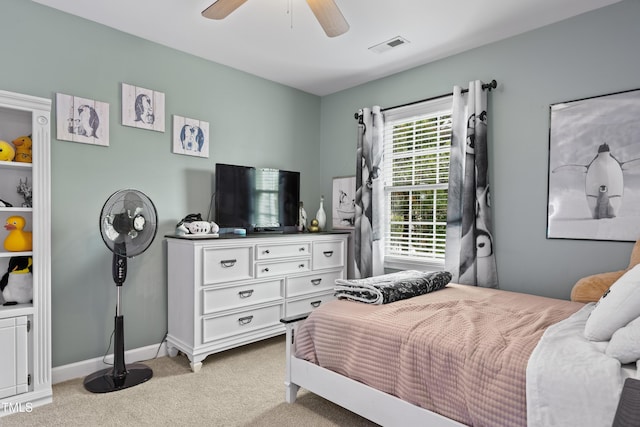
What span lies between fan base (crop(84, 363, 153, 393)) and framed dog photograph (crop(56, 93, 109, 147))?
5.40ft

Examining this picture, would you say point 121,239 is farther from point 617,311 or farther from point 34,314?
point 617,311

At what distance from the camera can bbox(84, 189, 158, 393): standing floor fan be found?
2.37 m

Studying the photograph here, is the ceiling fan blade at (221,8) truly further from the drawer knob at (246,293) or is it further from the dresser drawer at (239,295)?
the drawer knob at (246,293)

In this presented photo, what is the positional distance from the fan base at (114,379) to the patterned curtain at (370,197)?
2055 millimetres

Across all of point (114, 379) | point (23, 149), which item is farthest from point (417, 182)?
point (23, 149)

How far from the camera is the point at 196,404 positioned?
2209 millimetres

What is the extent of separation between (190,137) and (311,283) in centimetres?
172

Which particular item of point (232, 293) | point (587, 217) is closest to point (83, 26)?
point (232, 293)

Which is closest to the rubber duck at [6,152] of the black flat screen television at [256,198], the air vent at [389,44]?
the black flat screen television at [256,198]

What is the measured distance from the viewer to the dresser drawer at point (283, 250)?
10.0 ft

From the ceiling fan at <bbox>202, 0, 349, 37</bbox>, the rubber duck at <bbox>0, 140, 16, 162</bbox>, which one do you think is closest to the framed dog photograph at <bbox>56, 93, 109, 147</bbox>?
the rubber duck at <bbox>0, 140, 16, 162</bbox>

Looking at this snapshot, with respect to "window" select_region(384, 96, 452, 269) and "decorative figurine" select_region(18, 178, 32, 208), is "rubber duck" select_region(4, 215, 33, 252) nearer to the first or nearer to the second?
"decorative figurine" select_region(18, 178, 32, 208)

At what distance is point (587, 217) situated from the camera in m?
2.51

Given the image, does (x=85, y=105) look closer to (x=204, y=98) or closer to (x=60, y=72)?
(x=60, y=72)
